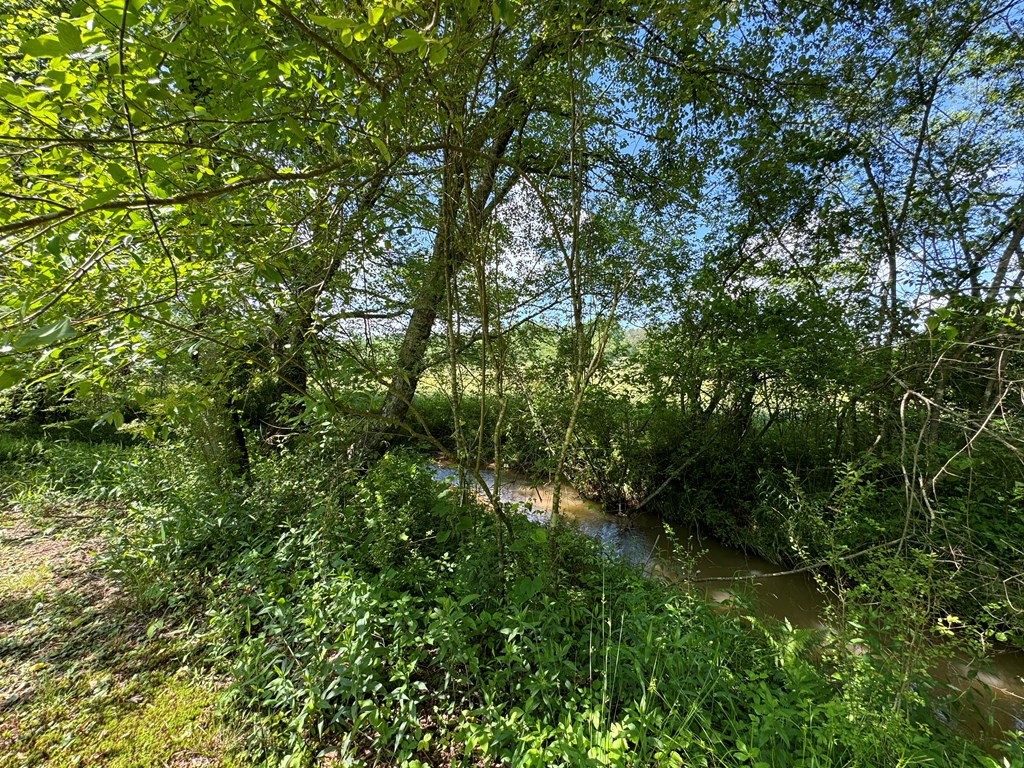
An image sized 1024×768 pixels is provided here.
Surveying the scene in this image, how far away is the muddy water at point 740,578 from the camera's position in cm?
246

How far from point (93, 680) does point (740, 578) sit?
456 cm

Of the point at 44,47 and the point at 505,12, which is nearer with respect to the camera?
the point at 44,47

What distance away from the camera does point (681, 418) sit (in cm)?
531

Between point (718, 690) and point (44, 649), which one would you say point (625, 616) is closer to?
point (718, 690)

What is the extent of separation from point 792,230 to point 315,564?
611 centimetres

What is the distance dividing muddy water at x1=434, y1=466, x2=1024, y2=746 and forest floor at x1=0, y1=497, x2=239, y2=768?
5.60ft

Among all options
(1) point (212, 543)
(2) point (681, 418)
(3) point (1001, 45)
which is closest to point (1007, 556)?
(2) point (681, 418)

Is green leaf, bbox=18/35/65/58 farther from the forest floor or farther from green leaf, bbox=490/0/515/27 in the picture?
the forest floor

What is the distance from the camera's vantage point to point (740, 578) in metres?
3.45

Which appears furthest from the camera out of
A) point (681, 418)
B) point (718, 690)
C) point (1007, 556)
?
point (681, 418)

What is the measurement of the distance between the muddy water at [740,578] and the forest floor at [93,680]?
1.71 m

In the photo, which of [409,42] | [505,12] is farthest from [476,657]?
[505,12]

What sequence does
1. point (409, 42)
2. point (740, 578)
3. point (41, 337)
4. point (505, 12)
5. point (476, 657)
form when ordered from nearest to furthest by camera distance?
point (41, 337) < point (409, 42) < point (505, 12) < point (476, 657) < point (740, 578)

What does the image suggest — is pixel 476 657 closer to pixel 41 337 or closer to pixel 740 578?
pixel 41 337
